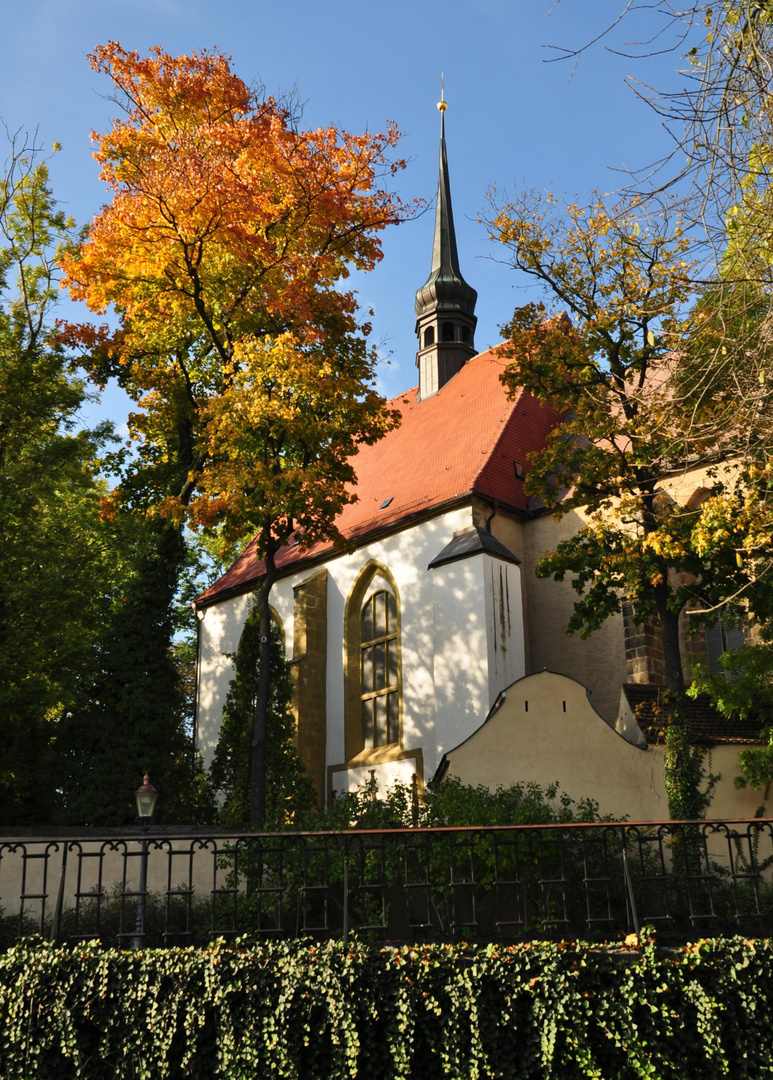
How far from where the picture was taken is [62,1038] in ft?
20.5

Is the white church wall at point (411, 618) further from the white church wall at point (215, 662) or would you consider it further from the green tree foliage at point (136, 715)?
the green tree foliage at point (136, 715)

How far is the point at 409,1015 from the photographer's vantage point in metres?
6.03

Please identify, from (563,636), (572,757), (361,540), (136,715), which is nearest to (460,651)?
(563,636)

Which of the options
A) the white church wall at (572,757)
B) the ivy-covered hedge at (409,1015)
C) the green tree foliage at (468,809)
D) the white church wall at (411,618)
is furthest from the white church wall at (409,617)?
the ivy-covered hedge at (409,1015)

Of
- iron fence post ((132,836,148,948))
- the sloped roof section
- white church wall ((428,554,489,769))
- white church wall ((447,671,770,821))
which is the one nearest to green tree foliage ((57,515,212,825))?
white church wall ((428,554,489,769))

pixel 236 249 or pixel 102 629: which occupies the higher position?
pixel 236 249

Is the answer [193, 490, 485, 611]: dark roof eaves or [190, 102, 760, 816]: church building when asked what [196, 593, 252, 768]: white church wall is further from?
[193, 490, 485, 611]: dark roof eaves

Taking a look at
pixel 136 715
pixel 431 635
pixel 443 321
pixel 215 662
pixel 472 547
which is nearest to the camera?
pixel 136 715

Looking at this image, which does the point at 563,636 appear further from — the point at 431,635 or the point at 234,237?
the point at 234,237

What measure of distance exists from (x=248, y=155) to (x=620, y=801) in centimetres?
1091

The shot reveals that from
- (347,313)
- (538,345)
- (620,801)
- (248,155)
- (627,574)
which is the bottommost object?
(620,801)

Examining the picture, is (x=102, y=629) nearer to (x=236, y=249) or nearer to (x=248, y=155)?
(x=236, y=249)

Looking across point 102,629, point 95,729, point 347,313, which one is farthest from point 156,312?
point 95,729

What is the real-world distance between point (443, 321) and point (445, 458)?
6.82m
